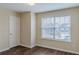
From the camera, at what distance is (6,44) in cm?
324

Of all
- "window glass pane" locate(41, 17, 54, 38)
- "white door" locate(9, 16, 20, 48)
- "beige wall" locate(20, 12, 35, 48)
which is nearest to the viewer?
"white door" locate(9, 16, 20, 48)

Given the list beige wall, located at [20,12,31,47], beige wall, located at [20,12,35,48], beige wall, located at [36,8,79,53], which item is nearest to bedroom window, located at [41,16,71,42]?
beige wall, located at [36,8,79,53]

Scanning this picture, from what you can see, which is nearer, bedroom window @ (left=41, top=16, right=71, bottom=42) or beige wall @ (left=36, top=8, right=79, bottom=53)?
beige wall @ (left=36, top=8, right=79, bottom=53)

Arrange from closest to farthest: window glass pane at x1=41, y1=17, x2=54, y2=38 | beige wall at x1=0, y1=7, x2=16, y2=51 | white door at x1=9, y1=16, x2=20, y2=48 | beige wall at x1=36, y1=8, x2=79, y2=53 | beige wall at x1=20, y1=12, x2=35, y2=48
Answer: beige wall at x1=36, y1=8, x2=79, y2=53, beige wall at x1=0, y1=7, x2=16, y2=51, white door at x1=9, y1=16, x2=20, y2=48, window glass pane at x1=41, y1=17, x2=54, y2=38, beige wall at x1=20, y1=12, x2=35, y2=48

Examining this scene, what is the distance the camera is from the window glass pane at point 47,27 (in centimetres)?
357

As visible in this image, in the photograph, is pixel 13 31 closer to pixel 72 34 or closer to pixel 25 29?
pixel 25 29

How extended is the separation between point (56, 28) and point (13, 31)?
2.06 metres

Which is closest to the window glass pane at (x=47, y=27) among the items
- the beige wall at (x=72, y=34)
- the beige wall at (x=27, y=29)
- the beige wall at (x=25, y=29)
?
the beige wall at (x=72, y=34)

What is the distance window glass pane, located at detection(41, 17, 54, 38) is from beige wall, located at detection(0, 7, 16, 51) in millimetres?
1683

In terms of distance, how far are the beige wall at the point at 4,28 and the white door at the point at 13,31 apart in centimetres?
18

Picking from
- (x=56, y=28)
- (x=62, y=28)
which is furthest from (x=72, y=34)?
(x=56, y=28)

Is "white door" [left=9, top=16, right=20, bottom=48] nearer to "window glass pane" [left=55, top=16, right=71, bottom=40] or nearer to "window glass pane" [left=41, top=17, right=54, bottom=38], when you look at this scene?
"window glass pane" [left=41, top=17, right=54, bottom=38]

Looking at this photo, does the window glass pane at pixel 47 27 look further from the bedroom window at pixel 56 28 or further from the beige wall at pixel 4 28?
the beige wall at pixel 4 28

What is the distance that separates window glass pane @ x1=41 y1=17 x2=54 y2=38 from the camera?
11.7ft
